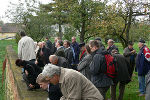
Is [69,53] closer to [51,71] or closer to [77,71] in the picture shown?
[77,71]

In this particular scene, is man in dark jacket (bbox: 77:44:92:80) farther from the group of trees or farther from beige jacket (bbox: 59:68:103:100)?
the group of trees

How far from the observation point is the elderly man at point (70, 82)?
3225 mm

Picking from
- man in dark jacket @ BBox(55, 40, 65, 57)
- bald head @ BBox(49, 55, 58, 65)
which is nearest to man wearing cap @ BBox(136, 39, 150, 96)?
man in dark jacket @ BBox(55, 40, 65, 57)

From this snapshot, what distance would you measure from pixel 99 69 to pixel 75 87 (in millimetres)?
1927

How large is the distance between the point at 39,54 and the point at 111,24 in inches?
218

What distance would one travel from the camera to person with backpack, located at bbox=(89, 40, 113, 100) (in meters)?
5.07

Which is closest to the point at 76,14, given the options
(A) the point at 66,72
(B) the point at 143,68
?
(B) the point at 143,68

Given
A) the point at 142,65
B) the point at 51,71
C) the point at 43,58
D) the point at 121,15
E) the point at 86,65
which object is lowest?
the point at 142,65

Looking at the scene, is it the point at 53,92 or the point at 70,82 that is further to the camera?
the point at 53,92

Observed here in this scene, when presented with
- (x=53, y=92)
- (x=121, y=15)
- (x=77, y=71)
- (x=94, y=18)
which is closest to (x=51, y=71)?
(x=77, y=71)

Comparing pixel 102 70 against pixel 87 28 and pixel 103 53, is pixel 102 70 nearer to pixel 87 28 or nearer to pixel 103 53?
pixel 103 53

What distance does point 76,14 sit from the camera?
15.3m

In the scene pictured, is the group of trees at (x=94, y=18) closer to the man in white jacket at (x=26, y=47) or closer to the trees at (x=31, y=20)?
the trees at (x=31, y=20)

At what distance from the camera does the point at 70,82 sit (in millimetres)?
3215
